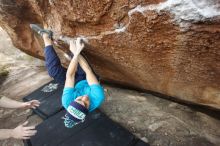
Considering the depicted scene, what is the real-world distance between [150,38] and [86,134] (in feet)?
4.37

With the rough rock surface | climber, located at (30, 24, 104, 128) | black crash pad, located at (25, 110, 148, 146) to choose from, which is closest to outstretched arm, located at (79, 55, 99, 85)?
climber, located at (30, 24, 104, 128)

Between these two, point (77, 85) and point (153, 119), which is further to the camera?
point (153, 119)

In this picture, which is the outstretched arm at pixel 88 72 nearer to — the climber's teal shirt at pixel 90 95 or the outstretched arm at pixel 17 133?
the climber's teal shirt at pixel 90 95

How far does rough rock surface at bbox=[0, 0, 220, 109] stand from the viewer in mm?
2033

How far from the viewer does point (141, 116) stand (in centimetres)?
338

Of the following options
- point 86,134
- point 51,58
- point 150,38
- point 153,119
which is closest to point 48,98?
point 51,58

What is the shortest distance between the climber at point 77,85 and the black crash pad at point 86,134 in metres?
0.15

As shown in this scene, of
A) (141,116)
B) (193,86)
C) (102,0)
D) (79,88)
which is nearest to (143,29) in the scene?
(102,0)

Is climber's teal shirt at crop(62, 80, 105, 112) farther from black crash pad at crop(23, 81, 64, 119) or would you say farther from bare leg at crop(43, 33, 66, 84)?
black crash pad at crop(23, 81, 64, 119)

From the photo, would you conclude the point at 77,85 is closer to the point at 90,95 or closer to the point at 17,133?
the point at 90,95

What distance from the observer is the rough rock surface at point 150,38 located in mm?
2033

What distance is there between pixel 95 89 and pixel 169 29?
108 cm

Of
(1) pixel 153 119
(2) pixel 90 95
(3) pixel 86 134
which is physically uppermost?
(2) pixel 90 95

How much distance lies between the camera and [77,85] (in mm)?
3164
